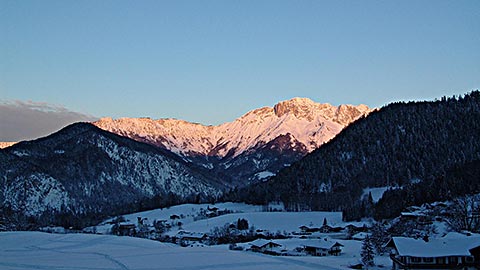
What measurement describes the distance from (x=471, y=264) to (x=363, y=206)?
3914 inches

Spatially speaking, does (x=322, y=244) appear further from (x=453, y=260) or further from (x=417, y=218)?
(x=453, y=260)

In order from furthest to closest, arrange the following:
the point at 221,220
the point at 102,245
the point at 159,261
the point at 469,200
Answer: the point at 221,220
the point at 469,200
the point at 102,245
the point at 159,261

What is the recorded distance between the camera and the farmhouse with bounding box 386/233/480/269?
56156mm

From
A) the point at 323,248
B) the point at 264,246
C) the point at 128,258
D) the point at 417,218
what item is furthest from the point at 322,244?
the point at 128,258

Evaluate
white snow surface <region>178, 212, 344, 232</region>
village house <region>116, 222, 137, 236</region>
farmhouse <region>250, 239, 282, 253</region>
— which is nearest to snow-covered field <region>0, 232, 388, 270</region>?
farmhouse <region>250, 239, 282, 253</region>

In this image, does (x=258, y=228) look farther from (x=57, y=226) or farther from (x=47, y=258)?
(x=47, y=258)

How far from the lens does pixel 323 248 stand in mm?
86875

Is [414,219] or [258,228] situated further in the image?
[258,228]

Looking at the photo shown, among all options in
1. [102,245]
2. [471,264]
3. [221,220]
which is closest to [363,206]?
[221,220]

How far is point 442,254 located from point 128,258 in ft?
110

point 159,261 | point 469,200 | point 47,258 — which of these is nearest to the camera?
point 159,261

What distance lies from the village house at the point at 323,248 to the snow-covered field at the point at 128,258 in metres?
1.85

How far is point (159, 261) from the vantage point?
2404 inches

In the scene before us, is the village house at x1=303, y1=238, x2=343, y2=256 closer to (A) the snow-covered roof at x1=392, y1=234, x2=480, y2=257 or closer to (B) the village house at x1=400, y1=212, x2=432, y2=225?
(B) the village house at x1=400, y1=212, x2=432, y2=225
